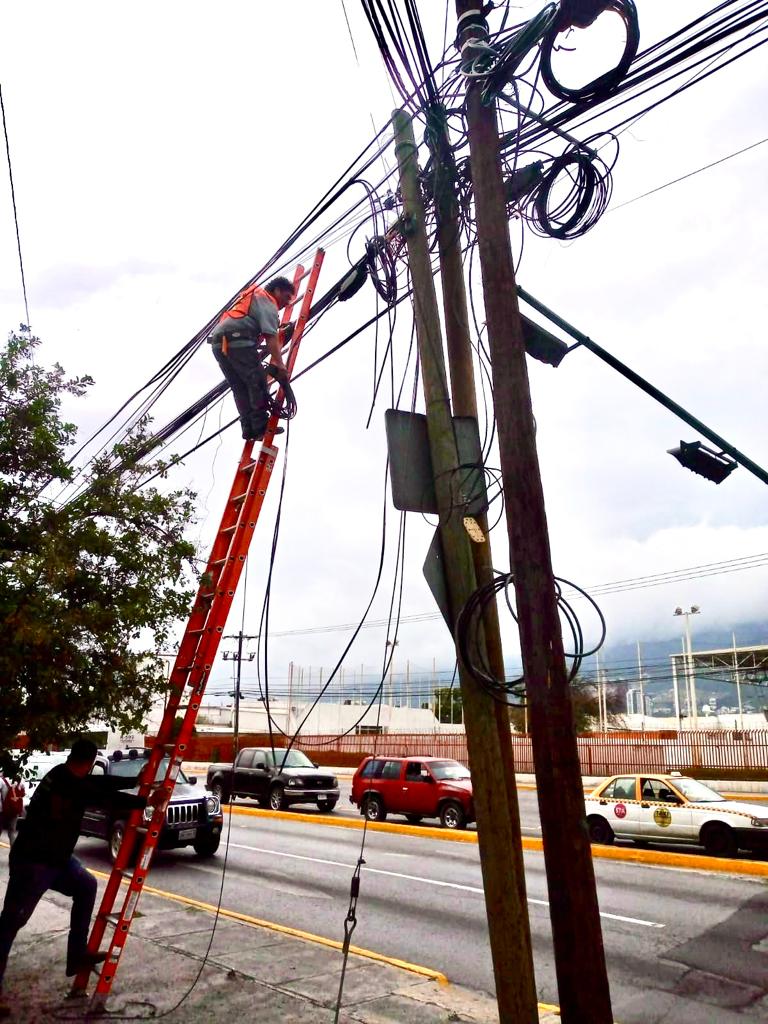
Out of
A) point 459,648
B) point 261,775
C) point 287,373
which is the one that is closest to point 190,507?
point 287,373

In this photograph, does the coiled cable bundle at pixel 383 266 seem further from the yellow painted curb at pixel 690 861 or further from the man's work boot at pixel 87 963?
the yellow painted curb at pixel 690 861

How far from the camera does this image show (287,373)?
723 centimetres

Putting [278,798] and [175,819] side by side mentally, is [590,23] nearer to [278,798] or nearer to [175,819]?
[175,819]

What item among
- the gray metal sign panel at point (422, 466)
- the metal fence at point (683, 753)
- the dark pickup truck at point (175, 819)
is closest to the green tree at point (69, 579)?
the gray metal sign panel at point (422, 466)

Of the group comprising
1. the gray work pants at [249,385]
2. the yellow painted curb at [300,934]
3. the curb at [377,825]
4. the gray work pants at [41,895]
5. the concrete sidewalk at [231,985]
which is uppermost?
the gray work pants at [249,385]

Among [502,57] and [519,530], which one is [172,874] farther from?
[502,57]

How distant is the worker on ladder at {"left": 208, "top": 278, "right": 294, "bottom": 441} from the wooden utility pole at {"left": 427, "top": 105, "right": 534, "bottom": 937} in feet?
5.98

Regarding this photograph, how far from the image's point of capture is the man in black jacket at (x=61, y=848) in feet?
19.0

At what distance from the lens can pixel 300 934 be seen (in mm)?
8469

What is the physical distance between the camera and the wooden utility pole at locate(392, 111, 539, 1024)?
4.39m

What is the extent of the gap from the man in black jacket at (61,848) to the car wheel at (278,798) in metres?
18.2

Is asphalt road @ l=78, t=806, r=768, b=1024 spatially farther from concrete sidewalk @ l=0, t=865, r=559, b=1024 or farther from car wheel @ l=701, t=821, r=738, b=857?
car wheel @ l=701, t=821, r=738, b=857

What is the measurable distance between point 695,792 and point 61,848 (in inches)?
488

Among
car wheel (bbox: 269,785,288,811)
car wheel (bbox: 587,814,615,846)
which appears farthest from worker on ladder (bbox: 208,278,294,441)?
car wheel (bbox: 269,785,288,811)
